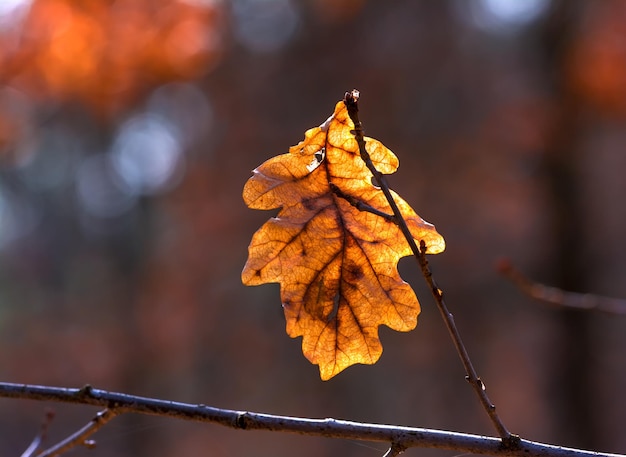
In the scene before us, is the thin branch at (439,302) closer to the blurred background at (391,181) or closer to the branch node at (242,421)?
the branch node at (242,421)

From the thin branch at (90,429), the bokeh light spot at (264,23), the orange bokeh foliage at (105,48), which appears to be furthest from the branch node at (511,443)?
the bokeh light spot at (264,23)

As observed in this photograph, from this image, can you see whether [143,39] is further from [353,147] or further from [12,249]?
[12,249]

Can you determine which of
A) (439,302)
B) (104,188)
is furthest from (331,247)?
(104,188)

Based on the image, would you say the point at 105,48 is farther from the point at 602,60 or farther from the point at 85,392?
the point at 85,392

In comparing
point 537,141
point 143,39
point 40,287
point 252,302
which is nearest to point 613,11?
point 537,141

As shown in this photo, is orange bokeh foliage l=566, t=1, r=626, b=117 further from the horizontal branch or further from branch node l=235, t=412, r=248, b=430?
branch node l=235, t=412, r=248, b=430

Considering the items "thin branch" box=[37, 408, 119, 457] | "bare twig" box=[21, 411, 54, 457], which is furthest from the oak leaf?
A: "bare twig" box=[21, 411, 54, 457]
